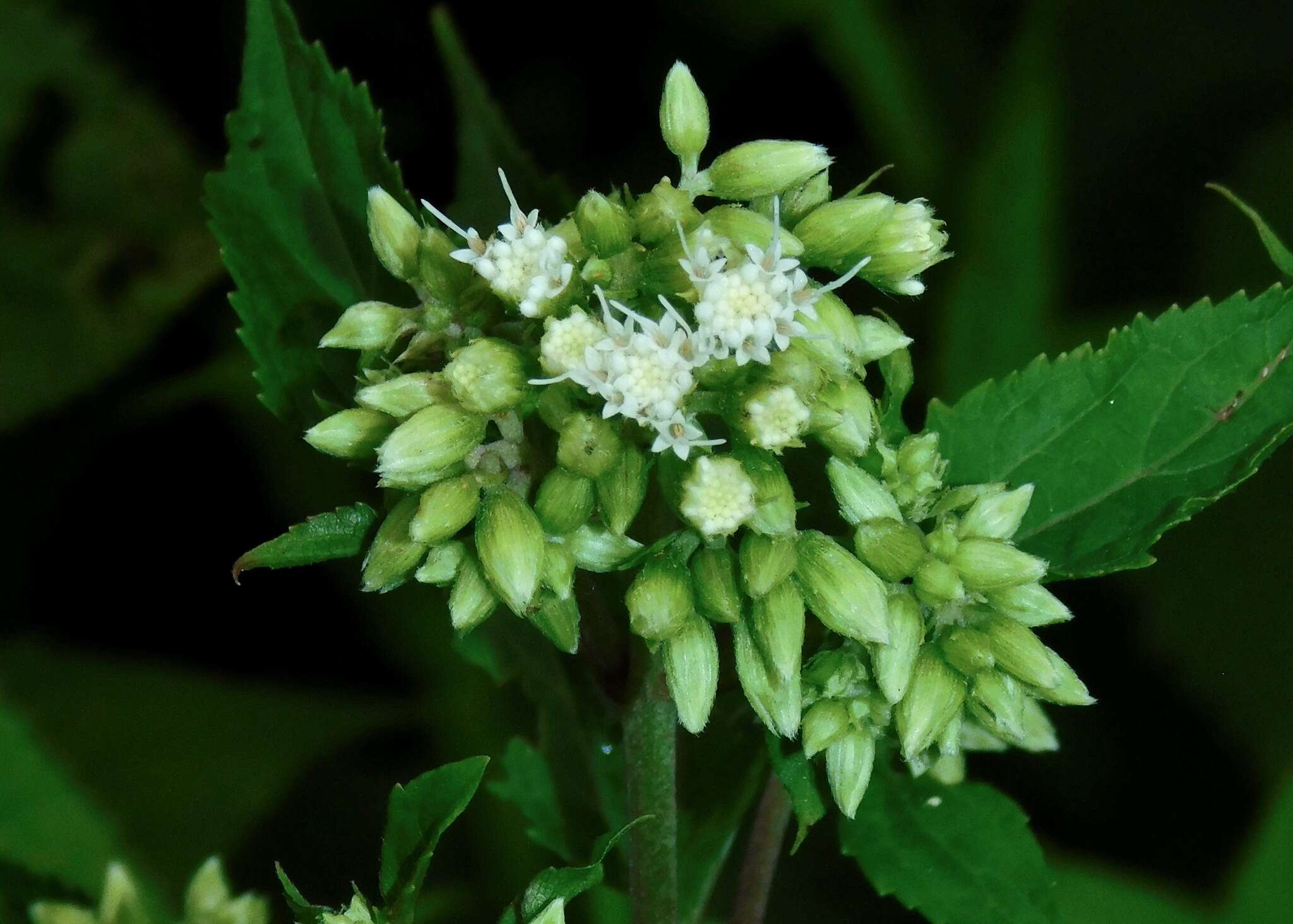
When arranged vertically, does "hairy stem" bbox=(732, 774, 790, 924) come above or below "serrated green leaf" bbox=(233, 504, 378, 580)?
below

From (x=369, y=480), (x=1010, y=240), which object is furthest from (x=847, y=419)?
(x=1010, y=240)

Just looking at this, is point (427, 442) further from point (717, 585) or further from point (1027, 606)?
point (1027, 606)

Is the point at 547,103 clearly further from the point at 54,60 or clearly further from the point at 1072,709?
the point at 1072,709

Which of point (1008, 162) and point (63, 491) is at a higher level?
point (63, 491)

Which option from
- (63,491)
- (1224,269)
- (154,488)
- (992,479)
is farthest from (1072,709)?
(63,491)

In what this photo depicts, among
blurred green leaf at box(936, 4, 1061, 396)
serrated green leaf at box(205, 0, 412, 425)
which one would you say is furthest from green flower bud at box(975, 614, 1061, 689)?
blurred green leaf at box(936, 4, 1061, 396)

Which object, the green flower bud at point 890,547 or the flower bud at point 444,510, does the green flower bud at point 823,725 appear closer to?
the green flower bud at point 890,547

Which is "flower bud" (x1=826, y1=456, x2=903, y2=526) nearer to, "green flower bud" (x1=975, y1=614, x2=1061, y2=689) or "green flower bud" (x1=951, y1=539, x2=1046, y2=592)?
"green flower bud" (x1=951, y1=539, x2=1046, y2=592)
